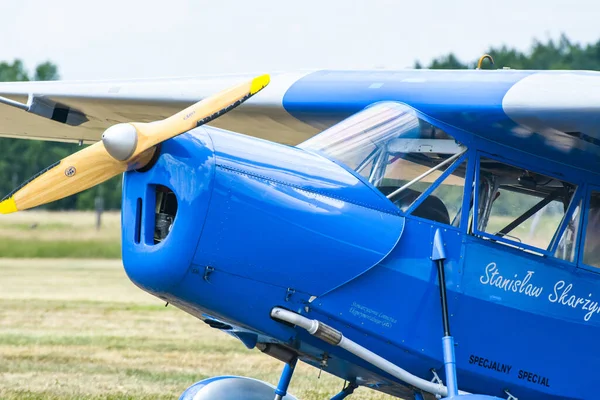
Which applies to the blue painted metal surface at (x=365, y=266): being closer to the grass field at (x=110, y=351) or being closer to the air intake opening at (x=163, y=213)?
the air intake opening at (x=163, y=213)

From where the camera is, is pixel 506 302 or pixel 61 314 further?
pixel 61 314

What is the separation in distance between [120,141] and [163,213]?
18.6 inches

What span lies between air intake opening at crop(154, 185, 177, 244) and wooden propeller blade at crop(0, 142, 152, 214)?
0.19m

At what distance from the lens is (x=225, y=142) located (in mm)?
6125

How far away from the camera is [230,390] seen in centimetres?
772

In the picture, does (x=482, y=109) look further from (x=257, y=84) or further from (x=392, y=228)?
(x=257, y=84)

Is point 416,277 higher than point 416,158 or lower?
lower

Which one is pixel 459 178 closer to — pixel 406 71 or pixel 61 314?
pixel 406 71

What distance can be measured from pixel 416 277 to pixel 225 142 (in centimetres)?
141

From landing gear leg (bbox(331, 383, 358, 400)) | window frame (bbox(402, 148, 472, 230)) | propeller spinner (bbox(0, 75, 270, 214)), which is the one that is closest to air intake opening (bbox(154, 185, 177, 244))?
propeller spinner (bbox(0, 75, 270, 214))

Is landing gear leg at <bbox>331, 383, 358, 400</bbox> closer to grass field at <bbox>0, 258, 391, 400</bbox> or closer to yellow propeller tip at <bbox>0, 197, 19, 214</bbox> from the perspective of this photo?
grass field at <bbox>0, 258, 391, 400</bbox>

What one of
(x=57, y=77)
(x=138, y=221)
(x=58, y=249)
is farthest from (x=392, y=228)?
(x=57, y=77)

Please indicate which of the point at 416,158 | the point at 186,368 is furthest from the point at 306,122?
the point at 186,368

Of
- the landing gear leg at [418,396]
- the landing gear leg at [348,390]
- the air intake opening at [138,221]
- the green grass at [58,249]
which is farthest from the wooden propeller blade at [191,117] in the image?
the green grass at [58,249]
